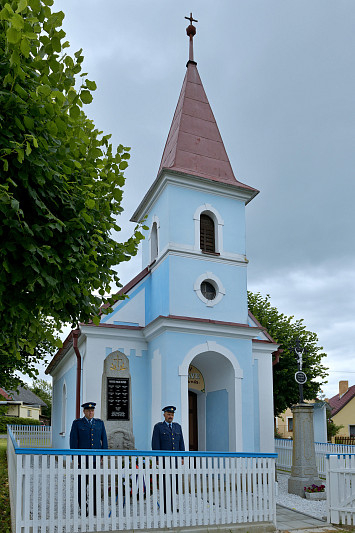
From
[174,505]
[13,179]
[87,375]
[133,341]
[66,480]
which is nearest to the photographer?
[13,179]

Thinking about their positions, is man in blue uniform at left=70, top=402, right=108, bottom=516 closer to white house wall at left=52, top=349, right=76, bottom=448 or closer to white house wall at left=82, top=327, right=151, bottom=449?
white house wall at left=82, top=327, right=151, bottom=449

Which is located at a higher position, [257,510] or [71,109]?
[71,109]

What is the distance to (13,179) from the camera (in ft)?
17.4

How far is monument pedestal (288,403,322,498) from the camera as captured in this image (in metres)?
12.2

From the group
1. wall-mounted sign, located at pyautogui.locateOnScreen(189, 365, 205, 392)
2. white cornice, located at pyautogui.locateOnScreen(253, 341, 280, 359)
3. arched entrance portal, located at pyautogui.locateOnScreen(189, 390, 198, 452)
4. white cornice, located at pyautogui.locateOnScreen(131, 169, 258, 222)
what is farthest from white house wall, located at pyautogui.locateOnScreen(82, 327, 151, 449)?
white cornice, located at pyautogui.locateOnScreen(131, 169, 258, 222)

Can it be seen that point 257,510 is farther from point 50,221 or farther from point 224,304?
point 224,304

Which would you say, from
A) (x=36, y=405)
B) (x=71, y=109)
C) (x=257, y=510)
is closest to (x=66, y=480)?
(x=257, y=510)

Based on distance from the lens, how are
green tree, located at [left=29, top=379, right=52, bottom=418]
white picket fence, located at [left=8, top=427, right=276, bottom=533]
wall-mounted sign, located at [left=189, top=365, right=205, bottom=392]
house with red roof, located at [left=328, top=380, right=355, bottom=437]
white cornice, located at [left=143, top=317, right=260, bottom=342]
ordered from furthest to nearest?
green tree, located at [left=29, top=379, right=52, bottom=418]
house with red roof, located at [left=328, top=380, right=355, bottom=437]
wall-mounted sign, located at [left=189, top=365, right=205, bottom=392]
white cornice, located at [left=143, top=317, right=260, bottom=342]
white picket fence, located at [left=8, top=427, right=276, bottom=533]

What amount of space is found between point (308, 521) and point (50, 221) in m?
7.01

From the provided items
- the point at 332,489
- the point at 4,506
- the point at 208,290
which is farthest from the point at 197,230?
the point at 4,506

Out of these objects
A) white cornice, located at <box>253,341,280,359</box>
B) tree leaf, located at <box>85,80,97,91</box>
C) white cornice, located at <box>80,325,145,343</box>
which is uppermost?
tree leaf, located at <box>85,80,97,91</box>

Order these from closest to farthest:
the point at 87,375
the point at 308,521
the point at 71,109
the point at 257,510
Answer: the point at 71,109, the point at 257,510, the point at 308,521, the point at 87,375

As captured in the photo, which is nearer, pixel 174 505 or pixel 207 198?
pixel 174 505

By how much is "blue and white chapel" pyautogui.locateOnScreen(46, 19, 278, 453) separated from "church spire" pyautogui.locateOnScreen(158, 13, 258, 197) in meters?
0.04
